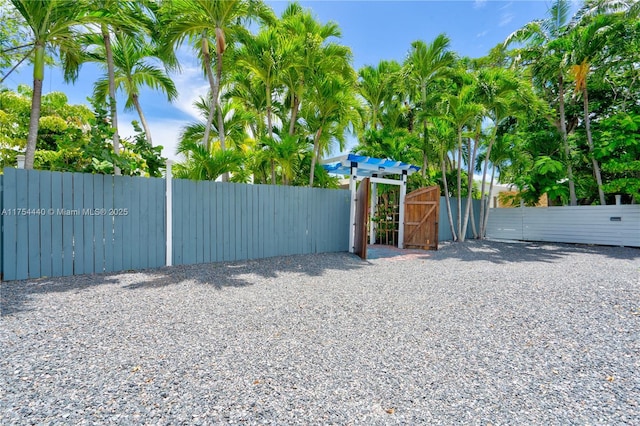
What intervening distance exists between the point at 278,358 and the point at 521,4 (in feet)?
43.1

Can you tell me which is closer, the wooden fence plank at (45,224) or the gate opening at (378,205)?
the wooden fence plank at (45,224)

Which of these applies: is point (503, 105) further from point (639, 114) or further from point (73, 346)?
point (73, 346)

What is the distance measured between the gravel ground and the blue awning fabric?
387 centimetres

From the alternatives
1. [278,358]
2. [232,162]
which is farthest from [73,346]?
[232,162]

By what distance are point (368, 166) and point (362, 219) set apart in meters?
1.64

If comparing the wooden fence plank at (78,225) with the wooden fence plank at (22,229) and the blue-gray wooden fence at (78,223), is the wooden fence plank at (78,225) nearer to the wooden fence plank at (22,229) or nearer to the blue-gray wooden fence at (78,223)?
Answer: the blue-gray wooden fence at (78,223)

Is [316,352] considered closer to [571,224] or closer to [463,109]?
[463,109]

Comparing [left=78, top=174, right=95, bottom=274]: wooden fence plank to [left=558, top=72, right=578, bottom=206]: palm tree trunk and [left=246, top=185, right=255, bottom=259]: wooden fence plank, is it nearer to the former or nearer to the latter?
[left=246, top=185, right=255, bottom=259]: wooden fence plank

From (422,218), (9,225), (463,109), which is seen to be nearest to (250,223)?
(9,225)

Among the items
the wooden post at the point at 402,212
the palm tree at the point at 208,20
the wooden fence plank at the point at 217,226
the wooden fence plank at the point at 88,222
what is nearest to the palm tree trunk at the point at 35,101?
the wooden fence plank at the point at 88,222

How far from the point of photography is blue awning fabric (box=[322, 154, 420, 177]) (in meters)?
7.64

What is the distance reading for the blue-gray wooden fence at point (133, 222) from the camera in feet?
14.1

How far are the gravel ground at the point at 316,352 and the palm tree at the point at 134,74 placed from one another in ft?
17.1

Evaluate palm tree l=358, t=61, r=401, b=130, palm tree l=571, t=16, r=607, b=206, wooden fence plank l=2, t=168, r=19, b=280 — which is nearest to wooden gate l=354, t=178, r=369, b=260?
palm tree l=358, t=61, r=401, b=130
